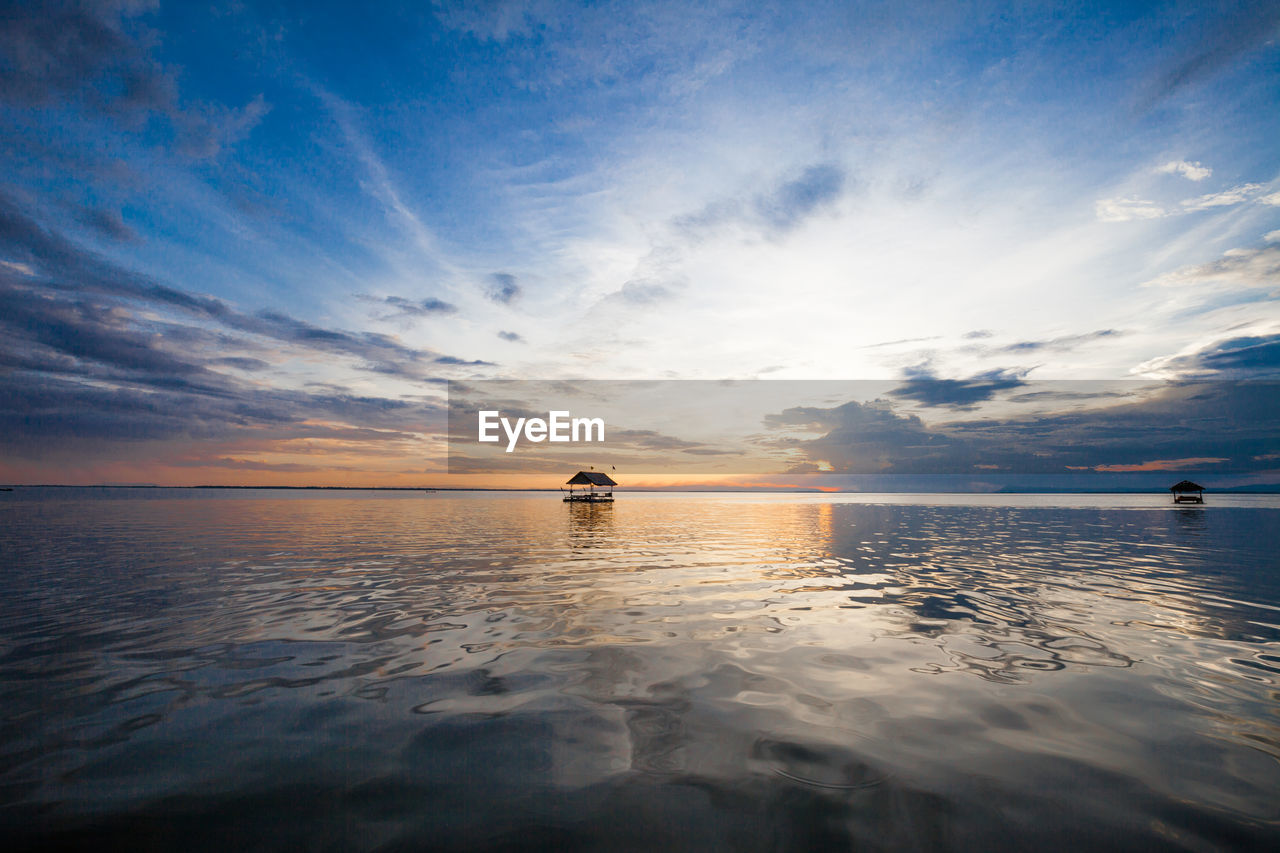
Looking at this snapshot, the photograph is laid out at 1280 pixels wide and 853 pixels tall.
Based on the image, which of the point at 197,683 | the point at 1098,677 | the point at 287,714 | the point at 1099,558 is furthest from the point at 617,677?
the point at 1099,558

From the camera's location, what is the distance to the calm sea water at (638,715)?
3727 millimetres

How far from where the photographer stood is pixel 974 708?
18.6 feet

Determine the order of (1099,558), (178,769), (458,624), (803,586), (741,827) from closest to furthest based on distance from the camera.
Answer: (741,827)
(178,769)
(458,624)
(803,586)
(1099,558)

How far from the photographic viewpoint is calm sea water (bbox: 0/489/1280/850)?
3727mm

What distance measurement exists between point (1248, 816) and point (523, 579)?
40.6ft

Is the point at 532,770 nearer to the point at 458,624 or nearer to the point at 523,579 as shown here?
the point at 458,624

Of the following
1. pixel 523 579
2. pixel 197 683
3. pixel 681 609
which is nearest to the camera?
pixel 197 683

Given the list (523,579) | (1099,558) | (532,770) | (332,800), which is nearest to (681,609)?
(523,579)

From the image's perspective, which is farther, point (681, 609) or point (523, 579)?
point (523, 579)

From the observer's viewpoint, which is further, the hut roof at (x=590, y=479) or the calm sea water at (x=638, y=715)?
the hut roof at (x=590, y=479)

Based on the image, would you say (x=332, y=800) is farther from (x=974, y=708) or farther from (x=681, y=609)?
(x=681, y=609)

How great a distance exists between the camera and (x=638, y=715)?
554 centimetres

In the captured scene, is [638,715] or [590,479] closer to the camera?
[638,715]

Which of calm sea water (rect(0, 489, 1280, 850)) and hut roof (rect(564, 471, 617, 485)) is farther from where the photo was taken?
hut roof (rect(564, 471, 617, 485))
